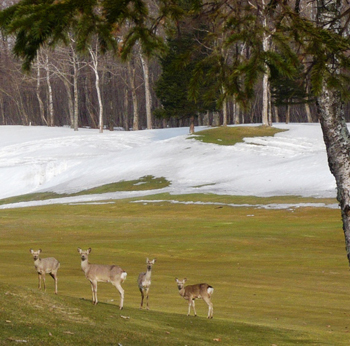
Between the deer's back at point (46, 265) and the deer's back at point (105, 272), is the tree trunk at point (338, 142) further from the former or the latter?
the deer's back at point (46, 265)

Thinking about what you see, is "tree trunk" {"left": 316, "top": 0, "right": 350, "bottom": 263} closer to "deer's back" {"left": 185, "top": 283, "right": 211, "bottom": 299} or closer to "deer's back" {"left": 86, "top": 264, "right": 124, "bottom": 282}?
"deer's back" {"left": 185, "top": 283, "right": 211, "bottom": 299}

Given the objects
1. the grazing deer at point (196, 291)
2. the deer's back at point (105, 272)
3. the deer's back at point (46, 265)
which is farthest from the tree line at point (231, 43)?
the deer's back at point (46, 265)

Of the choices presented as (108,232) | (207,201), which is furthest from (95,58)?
(108,232)

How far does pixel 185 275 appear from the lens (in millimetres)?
16547

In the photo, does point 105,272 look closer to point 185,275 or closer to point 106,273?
point 106,273

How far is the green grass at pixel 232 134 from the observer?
58.2m

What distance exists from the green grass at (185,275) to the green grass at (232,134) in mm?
21921

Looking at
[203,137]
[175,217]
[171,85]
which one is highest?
[171,85]

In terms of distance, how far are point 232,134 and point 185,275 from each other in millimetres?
44006

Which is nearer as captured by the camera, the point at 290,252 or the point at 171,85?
the point at 290,252

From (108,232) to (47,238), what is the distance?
3441 millimetres

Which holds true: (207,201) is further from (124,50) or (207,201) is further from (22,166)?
(124,50)

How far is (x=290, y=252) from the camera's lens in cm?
2120

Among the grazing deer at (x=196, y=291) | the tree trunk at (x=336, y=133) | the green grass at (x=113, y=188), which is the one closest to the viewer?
the tree trunk at (x=336, y=133)
